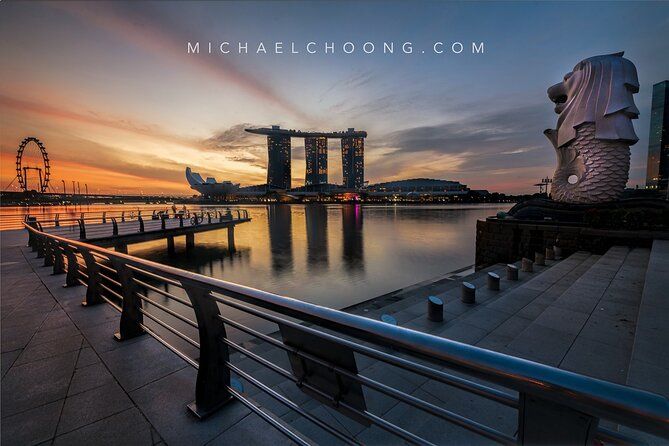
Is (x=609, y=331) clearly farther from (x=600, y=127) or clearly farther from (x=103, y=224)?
(x=103, y=224)

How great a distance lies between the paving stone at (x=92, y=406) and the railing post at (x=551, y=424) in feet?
10.6

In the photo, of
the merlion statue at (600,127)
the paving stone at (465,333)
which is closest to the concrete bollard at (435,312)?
the paving stone at (465,333)

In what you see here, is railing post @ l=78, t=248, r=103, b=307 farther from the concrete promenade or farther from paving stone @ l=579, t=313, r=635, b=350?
paving stone @ l=579, t=313, r=635, b=350

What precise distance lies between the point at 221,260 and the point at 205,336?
2683 cm

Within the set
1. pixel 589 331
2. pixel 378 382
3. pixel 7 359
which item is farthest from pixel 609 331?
pixel 7 359

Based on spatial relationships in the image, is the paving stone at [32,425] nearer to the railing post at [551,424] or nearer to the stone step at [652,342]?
the railing post at [551,424]

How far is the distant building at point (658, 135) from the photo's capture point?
5935 inches

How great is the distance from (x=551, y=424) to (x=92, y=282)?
670 cm

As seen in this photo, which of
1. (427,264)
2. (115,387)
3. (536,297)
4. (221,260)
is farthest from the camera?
(221,260)

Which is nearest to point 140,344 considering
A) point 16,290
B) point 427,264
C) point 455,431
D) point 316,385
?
point 316,385

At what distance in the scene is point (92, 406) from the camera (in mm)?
2660

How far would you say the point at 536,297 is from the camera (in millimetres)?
8086

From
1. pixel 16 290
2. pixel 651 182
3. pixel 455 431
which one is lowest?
pixel 455 431

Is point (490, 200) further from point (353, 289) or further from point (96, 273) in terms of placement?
point (96, 273)
